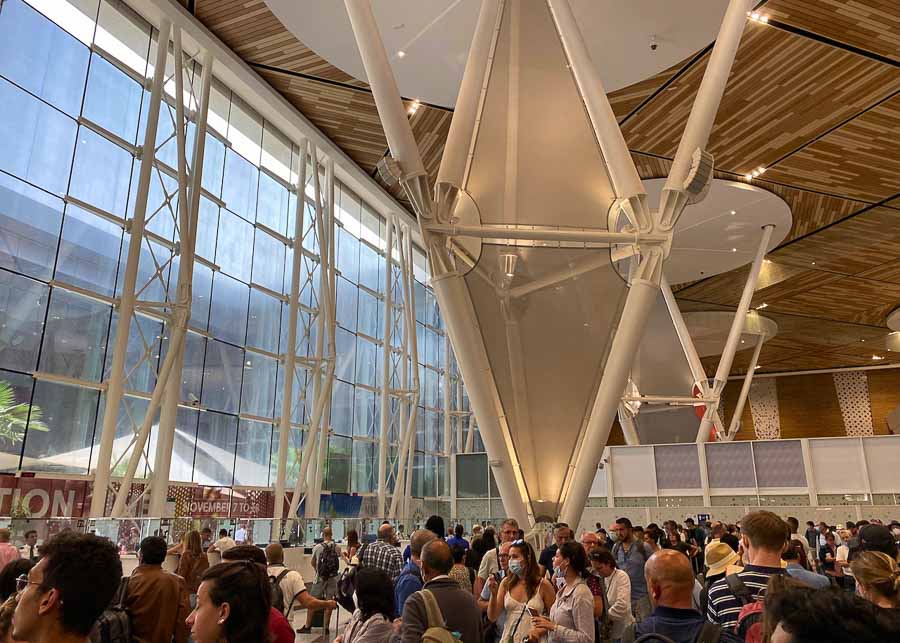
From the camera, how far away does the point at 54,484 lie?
46.2ft

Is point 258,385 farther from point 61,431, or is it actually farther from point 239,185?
point 61,431

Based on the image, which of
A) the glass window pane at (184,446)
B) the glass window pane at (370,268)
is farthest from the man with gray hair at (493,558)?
the glass window pane at (370,268)

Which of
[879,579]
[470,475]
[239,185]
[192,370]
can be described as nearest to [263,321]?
[192,370]

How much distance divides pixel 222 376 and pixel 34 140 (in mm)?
8140

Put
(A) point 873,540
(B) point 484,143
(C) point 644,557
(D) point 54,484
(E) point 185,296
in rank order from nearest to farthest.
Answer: (A) point 873,540
(C) point 644,557
(B) point 484,143
(D) point 54,484
(E) point 185,296

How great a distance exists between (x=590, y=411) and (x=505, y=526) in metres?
4.48

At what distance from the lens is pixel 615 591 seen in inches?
249

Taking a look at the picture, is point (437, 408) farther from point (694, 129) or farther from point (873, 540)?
point (873, 540)

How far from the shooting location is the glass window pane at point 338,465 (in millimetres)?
25625

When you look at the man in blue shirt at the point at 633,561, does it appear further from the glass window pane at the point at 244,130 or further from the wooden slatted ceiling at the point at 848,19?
the glass window pane at the point at 244,130

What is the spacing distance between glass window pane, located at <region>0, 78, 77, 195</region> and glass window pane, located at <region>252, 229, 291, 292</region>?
23.3 feet

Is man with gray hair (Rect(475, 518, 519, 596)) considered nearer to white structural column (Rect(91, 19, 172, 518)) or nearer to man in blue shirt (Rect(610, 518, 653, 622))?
man in blue shirt (Rect(610, 518, 653, 622))

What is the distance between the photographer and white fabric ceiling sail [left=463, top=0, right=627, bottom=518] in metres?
12.1

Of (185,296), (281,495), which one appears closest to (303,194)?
(185,296)
